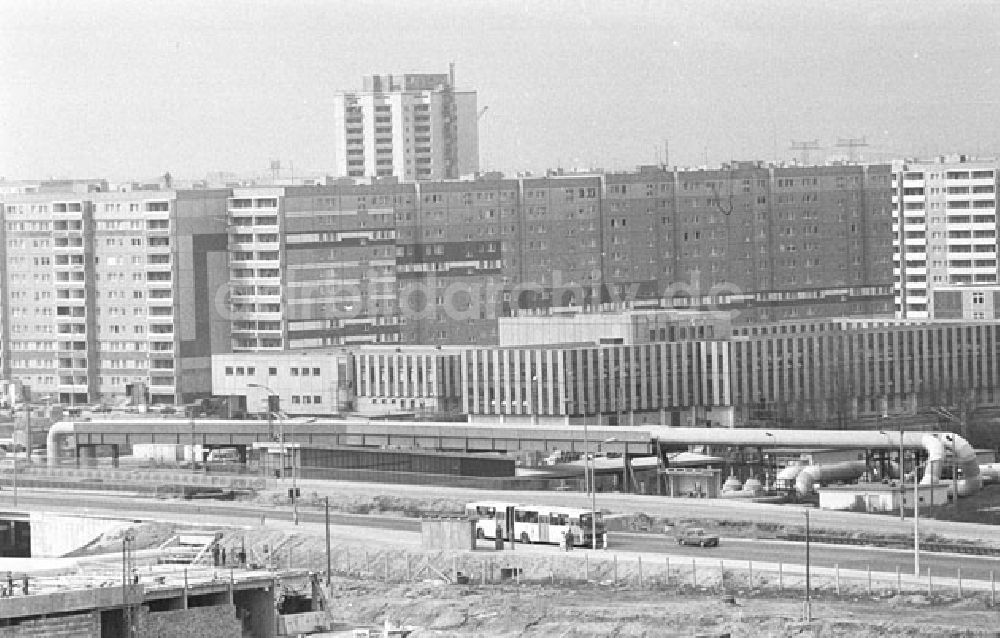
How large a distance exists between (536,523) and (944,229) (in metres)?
82.2

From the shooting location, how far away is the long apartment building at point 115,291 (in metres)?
130

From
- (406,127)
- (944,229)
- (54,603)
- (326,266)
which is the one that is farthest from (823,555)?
(406,127)

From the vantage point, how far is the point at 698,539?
6600 cm

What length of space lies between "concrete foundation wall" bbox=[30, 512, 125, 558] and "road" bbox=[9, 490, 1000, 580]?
2458 millimetres

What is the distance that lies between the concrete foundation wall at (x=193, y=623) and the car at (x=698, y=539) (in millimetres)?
20745

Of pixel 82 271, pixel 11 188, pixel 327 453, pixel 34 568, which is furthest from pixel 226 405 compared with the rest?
pixel 34 568

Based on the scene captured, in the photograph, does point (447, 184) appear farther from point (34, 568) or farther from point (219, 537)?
point (34, 568)

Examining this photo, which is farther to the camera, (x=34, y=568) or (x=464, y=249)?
(x=464, y=249)

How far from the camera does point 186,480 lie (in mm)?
86438

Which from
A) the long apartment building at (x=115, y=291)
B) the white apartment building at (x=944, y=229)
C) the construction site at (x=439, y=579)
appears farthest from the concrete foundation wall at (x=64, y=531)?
the white apartment building at (x=944, y=229)

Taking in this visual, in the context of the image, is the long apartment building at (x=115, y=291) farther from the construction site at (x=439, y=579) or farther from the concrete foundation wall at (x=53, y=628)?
the concrete foundation wall at (x=53, y=628)

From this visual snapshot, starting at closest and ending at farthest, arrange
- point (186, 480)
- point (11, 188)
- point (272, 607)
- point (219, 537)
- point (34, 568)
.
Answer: point (272, 607)
point (34, 568)
point (219, 537)
point (186, 480)
point (11, 188)

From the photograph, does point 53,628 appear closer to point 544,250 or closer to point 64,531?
point 64,531

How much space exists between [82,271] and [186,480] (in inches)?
1862
